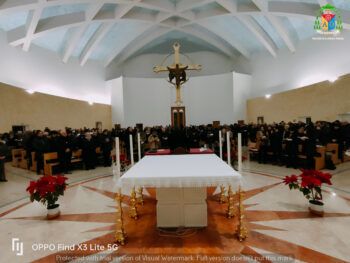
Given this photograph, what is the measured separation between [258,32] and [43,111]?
15.2m

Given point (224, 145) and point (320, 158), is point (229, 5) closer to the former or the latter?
point (224, 145)

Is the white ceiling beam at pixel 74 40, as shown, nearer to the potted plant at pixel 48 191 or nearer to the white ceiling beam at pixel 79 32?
the white ceiling beam at pixel 79 32

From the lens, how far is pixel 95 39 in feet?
50.2

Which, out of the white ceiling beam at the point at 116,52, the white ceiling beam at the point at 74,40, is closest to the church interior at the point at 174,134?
the white ceiling beam at the point at 74,40

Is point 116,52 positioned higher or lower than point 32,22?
higher

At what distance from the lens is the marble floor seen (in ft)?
8.75

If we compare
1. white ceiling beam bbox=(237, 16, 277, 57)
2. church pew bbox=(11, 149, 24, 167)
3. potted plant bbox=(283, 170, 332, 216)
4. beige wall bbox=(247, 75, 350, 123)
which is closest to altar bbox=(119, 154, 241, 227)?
potted plant bbox=(283, 170, 332, 216)

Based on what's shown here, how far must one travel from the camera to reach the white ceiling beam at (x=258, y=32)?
14.2 m

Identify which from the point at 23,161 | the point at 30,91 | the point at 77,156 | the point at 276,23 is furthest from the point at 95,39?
the point at 276,23

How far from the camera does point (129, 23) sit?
1608 centimetres

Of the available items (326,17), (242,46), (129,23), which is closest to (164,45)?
(129,23)

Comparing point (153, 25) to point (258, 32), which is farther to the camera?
point (153, 25)

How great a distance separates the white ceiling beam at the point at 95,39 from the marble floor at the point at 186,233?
1296 centimetres

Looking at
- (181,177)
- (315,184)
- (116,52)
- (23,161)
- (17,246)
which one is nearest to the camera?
(181,177)
